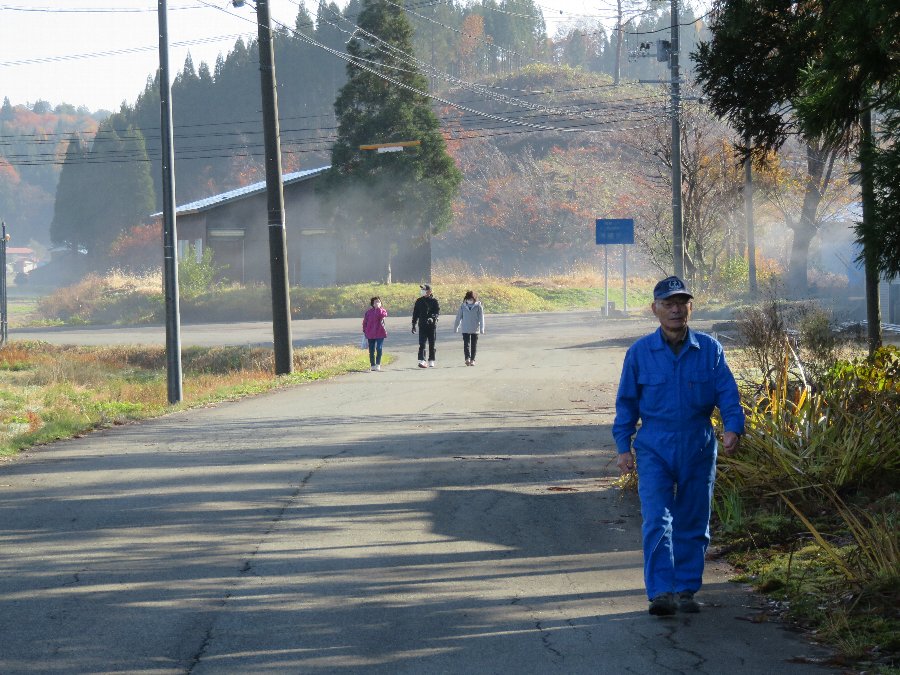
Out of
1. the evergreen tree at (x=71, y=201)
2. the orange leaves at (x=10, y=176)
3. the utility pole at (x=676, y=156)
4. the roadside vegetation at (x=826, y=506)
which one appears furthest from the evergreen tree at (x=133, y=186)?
the roadside vegetation at (x=826, y=506)

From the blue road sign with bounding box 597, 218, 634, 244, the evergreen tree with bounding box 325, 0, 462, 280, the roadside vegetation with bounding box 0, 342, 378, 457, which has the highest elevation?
the evergreen tree with bounding box 325, 0, 462, 280

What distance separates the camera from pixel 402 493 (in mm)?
10344

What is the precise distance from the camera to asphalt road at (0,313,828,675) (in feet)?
18.8

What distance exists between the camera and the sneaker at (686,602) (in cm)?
649

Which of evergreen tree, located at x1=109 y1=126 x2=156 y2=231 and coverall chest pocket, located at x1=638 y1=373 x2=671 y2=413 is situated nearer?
coverall chest pocket, located at x1=638 y1=373 x2=671 y2=413

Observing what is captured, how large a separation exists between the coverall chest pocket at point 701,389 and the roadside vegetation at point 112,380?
30.9 ft

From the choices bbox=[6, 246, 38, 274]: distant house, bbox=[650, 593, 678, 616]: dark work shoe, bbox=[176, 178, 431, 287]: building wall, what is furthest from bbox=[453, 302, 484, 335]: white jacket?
bbox=[6, 246, 38, 274]: distant house

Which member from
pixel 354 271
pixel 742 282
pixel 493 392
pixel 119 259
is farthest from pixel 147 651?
pixel 119 259

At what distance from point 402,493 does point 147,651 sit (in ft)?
15.6

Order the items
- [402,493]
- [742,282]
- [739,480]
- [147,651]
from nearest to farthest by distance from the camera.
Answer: [147,651], [739,480], [402,493], [742,282]

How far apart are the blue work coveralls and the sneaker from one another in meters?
0.03

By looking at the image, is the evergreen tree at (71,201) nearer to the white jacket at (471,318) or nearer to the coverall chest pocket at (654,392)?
the white jacket at (471,318)

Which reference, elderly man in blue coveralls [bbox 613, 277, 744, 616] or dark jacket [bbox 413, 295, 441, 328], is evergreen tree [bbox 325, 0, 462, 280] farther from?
elderly man in blue coveralls [bbox 613, 277, 744, 616]

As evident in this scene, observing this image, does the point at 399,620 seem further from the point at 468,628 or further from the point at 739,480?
the point at 739,480
